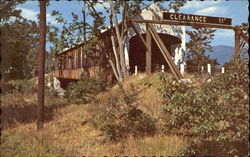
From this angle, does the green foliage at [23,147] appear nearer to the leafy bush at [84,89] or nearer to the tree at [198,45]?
the leafy bush at [84,89]

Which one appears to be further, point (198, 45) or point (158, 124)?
point (198, 45)

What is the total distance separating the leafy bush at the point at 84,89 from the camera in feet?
50.5

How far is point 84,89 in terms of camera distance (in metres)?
16.1

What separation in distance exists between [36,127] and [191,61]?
22.9m

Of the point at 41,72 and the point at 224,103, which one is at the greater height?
the point at 41,72

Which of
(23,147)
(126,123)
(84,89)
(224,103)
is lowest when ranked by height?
(23,147)

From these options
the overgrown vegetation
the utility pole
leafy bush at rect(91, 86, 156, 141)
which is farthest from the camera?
the utility pole

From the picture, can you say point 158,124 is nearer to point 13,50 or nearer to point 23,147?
point 23,147

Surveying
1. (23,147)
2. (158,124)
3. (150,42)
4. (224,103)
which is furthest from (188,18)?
(23,147)

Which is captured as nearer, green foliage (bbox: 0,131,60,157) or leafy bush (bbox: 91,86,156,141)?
green foliage (bbox: 0,131,60,157)

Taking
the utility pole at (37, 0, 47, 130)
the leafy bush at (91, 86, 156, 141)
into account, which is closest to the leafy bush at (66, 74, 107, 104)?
the utility pole at (37, 0, 47, 130)

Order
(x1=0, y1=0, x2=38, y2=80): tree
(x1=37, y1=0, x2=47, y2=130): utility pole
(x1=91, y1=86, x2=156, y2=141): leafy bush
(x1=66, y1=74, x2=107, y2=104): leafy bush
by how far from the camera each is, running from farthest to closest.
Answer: (x1=0, y1=0, x2=38, y2=80): tree → (x1=66, y1=74, x2=107, y2=104): leafy bush → (x1=37, y1=0, x2=47, y2=130): utility pole → (x1=91, y1=86, x2=156, y2=141): leafy bush

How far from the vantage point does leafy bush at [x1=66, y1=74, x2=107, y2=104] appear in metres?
15.4

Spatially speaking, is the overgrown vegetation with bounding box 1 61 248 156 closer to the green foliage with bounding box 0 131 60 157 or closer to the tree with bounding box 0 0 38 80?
the green foliage with bounding box 0 131 60 157
